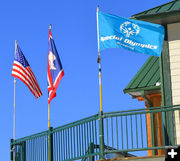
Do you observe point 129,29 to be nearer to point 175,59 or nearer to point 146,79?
point 175,59

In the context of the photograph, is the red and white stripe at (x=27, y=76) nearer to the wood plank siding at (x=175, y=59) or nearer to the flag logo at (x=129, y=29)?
the flag logo at (x=129, y=29)

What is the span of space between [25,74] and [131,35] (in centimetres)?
546

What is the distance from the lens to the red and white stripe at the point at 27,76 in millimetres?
18938

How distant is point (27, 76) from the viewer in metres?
19.1

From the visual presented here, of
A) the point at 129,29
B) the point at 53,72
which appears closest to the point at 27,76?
the point at 53,72

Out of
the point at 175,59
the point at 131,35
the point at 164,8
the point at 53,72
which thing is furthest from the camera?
the point at 53,72

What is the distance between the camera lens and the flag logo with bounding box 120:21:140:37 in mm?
15062

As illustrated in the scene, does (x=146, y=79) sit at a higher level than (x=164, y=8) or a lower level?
lower

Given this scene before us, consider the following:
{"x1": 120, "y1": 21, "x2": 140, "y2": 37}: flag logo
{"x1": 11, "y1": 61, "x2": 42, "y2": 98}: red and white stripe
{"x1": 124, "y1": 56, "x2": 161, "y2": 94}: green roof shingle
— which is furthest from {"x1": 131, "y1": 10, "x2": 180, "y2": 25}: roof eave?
{"x1": 11, "y1": 61, "x2": 42, "y2": 98}: red and white stripe

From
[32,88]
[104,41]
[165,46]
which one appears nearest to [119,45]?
[104,41]

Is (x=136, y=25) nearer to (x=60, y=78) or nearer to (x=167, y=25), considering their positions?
(x=167, y=25)

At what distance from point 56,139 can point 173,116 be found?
361cm

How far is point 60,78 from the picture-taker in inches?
711

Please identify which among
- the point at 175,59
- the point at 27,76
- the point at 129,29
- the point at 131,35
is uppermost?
the point at 129,29
